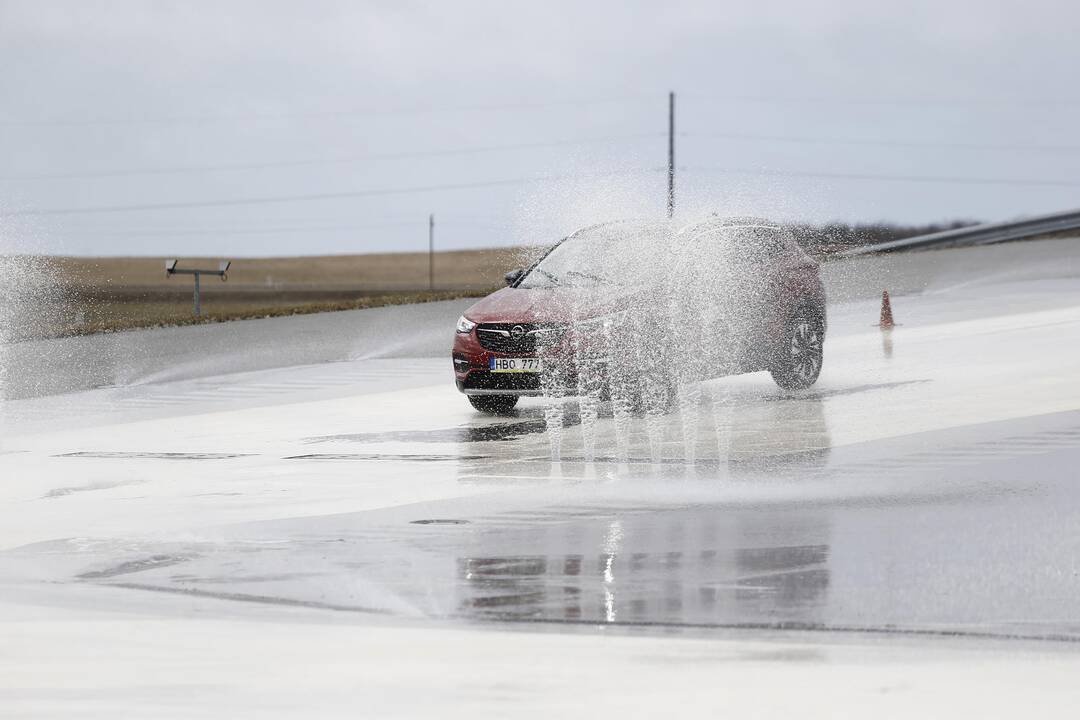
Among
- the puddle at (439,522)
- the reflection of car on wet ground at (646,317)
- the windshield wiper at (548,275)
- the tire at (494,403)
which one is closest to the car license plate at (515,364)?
the reflection of car on wet ground at (646,317)

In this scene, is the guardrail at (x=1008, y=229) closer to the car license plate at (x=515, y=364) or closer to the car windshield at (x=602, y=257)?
the car windshield at (x=602, y=257)

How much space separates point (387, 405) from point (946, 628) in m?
12.1

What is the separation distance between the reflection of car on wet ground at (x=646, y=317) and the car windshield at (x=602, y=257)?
0.02 m

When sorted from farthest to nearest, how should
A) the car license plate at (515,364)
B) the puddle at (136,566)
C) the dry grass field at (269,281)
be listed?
the dry grass field at (269,281) → the car license plate at (515,364) → the puddle at (136,566)

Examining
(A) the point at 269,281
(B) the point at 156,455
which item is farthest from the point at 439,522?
(A) the point at 269,281

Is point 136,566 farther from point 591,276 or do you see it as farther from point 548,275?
point 548,275

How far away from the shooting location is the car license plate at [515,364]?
1742cm

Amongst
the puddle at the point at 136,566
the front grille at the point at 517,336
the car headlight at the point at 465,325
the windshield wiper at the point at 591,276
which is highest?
the windshield wiper at the point at 591,276

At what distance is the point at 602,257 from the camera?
18781 millimetres

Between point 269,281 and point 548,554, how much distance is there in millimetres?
111879

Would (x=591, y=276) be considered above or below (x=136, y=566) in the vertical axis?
above

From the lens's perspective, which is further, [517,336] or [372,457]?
[517,336]

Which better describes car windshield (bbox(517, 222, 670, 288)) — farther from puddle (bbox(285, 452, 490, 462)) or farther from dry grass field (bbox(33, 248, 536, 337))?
dry grass field (bbox(33, 248, 536, 337))

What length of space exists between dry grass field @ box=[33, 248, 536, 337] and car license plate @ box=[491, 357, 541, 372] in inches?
1373
